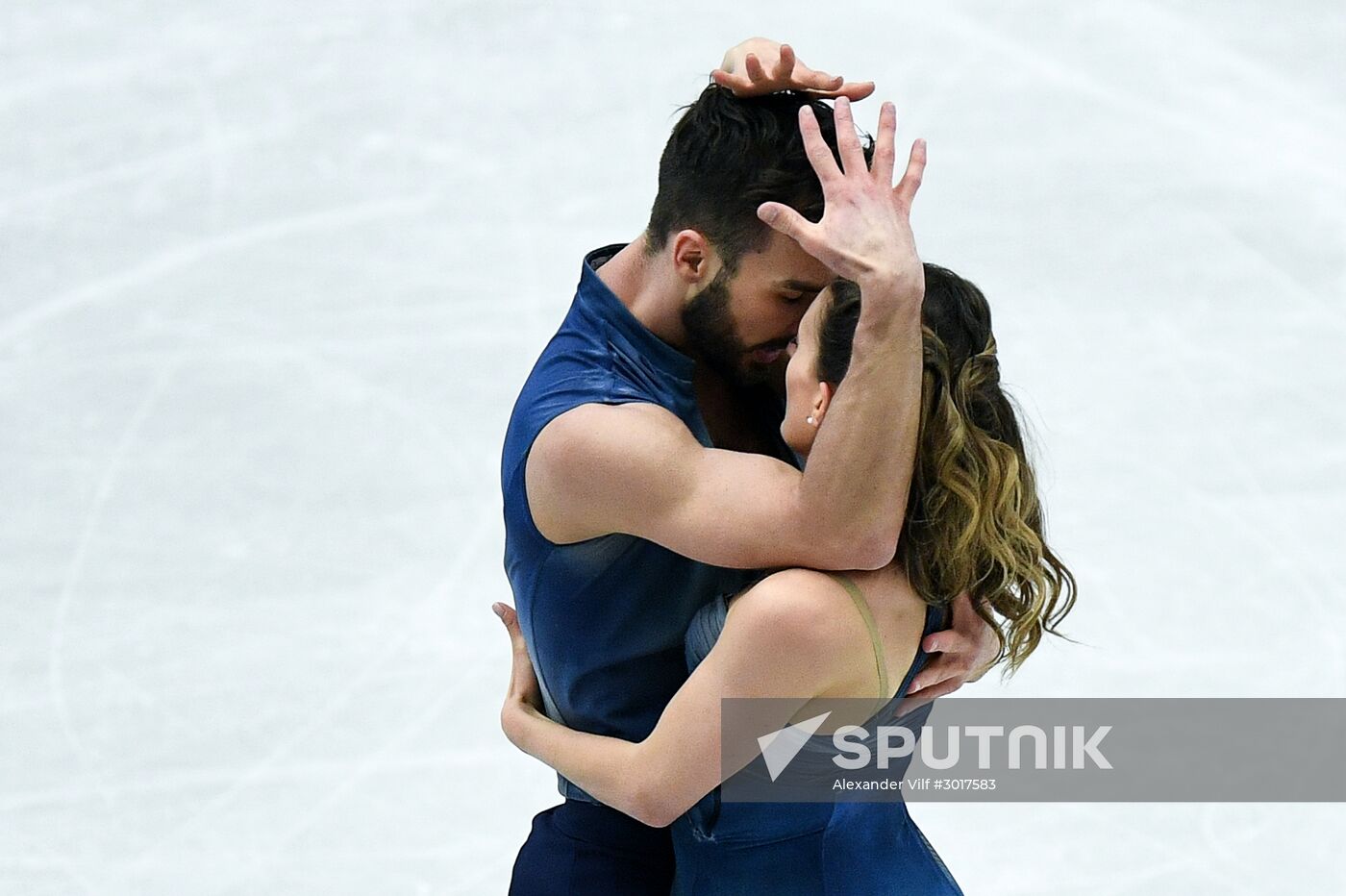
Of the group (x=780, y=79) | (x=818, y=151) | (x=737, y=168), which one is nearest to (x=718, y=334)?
(x=737, y=168)

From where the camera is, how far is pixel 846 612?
2475 mm

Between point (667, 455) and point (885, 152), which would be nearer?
point (885, 152)

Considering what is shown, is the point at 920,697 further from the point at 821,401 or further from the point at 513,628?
the point at 513,628

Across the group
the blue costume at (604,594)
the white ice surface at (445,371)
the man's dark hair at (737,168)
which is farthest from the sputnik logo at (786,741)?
the white ice surface at (445,371)

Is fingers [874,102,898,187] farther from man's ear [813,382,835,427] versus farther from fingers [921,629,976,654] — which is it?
fingers [921,629,976,654]

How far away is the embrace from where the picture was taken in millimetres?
2432

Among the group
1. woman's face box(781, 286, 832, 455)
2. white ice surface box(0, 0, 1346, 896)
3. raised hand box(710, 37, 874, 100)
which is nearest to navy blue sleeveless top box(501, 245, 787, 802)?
woman's face box(781, 286, 832, 455)

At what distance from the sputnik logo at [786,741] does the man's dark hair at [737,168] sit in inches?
27.0

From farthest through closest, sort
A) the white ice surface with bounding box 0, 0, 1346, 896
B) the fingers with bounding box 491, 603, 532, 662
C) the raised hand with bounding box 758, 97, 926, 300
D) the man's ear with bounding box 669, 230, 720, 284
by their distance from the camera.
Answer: the white ice surface with bounding box 0, 0, 1346, 896
the fingers with bounding box 491, 603, 532, 662
the man's ear with bounding box 669, 230, 720, 284
the raised hand with bounding box 758, 97, 926, 300

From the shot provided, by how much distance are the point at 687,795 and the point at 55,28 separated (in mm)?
6046

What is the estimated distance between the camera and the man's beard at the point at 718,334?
283 cm

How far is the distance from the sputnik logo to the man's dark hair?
0.69 metres

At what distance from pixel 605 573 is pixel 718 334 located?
402 millimetres

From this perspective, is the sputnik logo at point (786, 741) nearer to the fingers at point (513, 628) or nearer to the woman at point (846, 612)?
the woman at point (846, 612)
